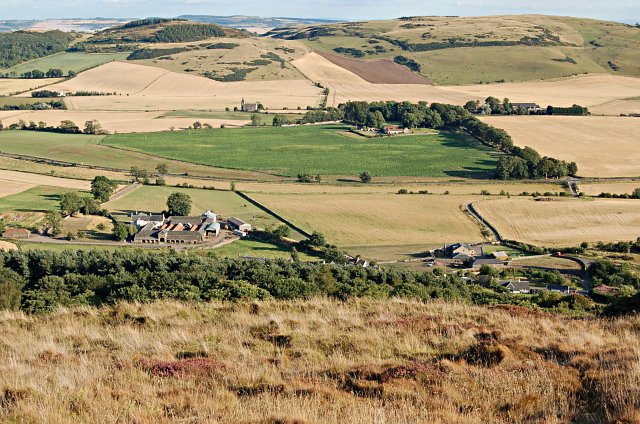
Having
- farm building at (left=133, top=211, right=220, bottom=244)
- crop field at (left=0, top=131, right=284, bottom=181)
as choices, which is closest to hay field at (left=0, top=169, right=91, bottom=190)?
crop field at (left=0, top=131, right=284, bottom=181)

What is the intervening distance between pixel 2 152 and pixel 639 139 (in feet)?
319

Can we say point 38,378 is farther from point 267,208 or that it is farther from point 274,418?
point 267,208

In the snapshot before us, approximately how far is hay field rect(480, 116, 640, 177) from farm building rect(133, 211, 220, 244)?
2081 inches

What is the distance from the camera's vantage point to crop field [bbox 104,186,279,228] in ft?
228

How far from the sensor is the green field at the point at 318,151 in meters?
97.1

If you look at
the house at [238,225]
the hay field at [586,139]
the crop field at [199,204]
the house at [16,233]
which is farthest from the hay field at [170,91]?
the house at [16,233]

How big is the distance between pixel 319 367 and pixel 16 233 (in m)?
53.0

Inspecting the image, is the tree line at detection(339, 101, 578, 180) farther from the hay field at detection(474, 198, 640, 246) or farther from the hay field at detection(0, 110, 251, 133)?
the hay field at detection(0, 110, 251, 133)

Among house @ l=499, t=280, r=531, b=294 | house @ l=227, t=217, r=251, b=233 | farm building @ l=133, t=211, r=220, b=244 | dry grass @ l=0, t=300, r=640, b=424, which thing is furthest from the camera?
house @ l=227, t=217, r=251, b=233

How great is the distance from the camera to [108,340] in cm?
1678

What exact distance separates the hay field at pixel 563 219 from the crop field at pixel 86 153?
3221cm

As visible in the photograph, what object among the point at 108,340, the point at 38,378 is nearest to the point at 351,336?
the point at 108,340

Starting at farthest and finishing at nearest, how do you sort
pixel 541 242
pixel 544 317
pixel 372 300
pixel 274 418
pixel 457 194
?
→ pixel 457 194 → pixel 541 242 → pixel 372 300 → pixel 544 317 → pixel 274 418

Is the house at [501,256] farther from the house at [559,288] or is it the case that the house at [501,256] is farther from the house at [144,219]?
the house at [144,219]
